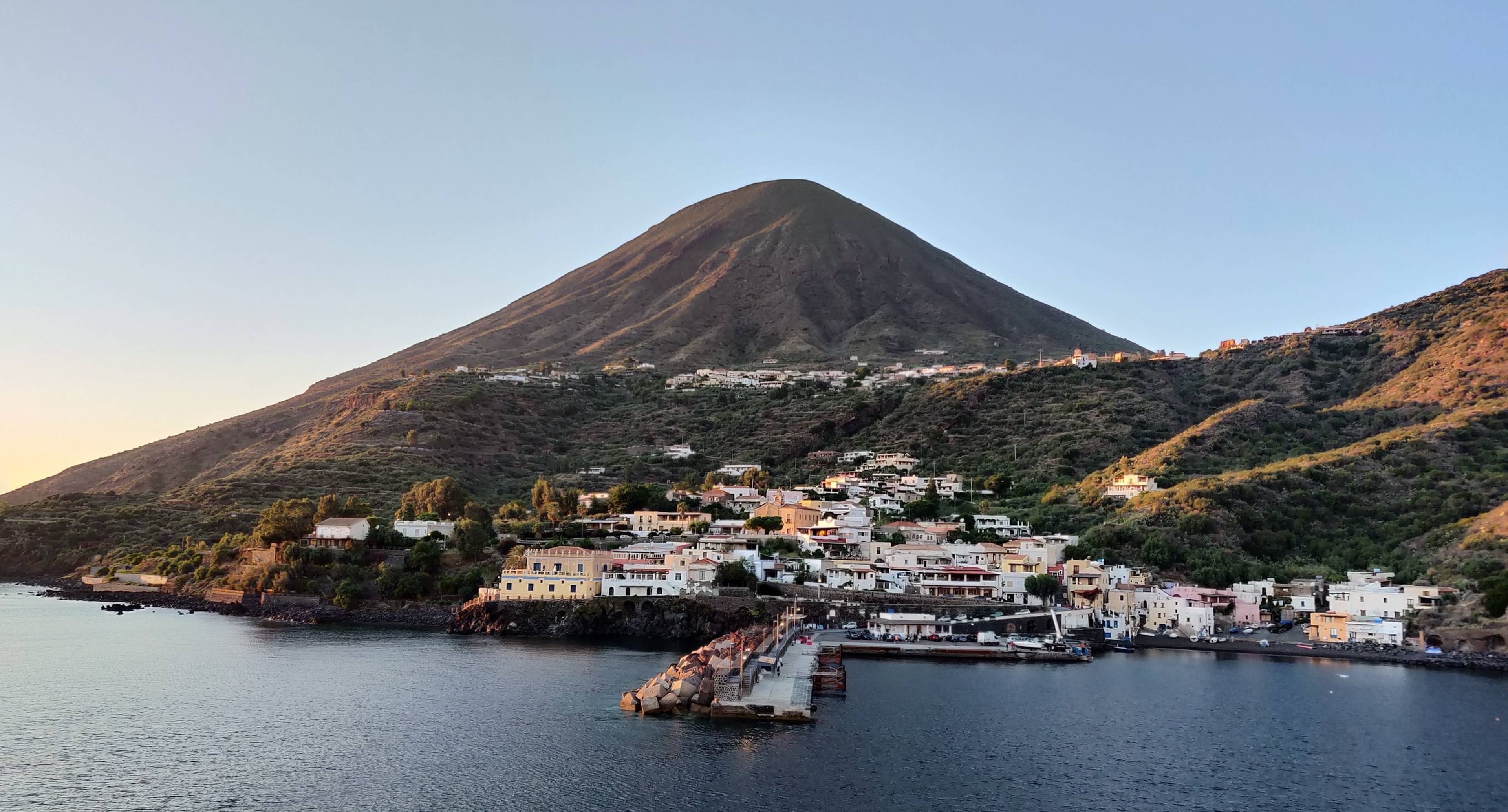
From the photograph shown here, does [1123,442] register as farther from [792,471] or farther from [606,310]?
[606,310]

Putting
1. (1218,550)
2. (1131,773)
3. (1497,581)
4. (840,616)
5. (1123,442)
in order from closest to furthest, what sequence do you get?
(1131,773) → (1497,581) → (840,616) → (1218,550) → (1123,442)

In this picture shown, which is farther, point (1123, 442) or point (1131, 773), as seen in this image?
point (1123, 442)

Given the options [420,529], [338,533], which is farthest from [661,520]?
Answer: [338,533]

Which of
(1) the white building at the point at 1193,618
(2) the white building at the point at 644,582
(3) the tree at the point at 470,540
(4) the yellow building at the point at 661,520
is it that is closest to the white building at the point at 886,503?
(4) the yellow building at the point at 661,520

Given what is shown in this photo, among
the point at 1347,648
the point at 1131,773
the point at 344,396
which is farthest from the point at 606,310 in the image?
the point at 1131,773

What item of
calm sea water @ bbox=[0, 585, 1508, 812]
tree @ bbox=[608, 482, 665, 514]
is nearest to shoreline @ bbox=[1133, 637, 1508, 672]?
calm sea water @ bbox=[0, 585, 1508, 812]

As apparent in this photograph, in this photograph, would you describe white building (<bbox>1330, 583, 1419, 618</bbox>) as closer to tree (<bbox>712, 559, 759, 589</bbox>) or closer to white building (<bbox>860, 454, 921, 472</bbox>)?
tree (<bbox>712, 559, 759, 589</bbox>)

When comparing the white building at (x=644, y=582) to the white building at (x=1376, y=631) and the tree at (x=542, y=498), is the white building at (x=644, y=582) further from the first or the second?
the white building at (x=1376, y=631)

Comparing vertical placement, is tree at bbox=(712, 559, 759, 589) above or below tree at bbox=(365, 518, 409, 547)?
below
